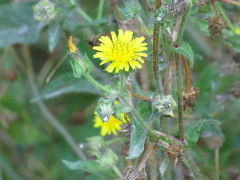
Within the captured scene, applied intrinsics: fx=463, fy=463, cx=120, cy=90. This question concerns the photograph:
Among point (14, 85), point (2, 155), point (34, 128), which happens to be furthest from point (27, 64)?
point (2, 155)

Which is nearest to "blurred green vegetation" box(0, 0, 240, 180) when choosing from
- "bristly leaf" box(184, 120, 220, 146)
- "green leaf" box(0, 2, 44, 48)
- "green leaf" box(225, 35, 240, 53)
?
"green leaf" box(0, 2, 44, 48)

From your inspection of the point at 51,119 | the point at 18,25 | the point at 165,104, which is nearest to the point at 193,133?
the point at 165,104

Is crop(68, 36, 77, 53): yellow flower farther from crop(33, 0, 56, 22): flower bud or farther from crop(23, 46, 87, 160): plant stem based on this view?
crop(23, 46, 87, 160): plant stem

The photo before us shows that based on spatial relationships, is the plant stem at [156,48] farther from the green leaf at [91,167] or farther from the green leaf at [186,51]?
the green leaf at [91,167]

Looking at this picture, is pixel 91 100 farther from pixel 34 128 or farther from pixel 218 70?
pixel 218 70

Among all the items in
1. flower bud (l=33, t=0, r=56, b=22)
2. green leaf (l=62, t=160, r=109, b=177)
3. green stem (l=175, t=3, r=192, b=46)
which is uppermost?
A: flower bud (l=33, t=0, r=56, b=22)

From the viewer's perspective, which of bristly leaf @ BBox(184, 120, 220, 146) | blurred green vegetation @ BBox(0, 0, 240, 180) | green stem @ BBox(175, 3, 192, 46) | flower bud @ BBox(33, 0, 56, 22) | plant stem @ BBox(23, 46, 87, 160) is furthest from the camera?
plant stem @ BBox(23, 46, 87, 160)

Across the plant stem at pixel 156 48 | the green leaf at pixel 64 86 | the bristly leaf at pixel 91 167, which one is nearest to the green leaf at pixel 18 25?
the green leaf at pixel 64 86

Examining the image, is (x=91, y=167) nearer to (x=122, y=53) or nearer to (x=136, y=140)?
(x=136, y=140)
